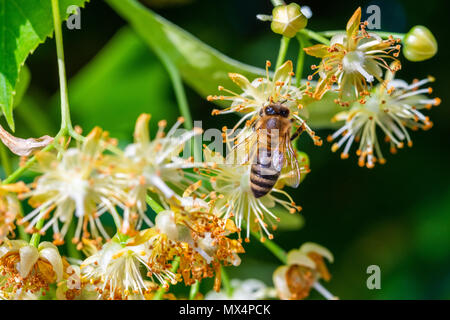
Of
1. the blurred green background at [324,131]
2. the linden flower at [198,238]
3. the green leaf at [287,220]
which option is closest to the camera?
the linden flower at [198,238]

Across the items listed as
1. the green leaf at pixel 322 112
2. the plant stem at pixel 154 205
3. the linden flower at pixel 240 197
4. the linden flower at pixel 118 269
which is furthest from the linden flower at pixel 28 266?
the green leaf at pixel 322 112

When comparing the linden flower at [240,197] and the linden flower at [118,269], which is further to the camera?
the linden flower at [240,197]

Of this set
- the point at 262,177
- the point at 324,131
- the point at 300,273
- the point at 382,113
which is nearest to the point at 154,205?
the point at 262,177

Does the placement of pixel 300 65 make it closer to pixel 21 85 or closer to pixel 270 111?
pixel 270 111

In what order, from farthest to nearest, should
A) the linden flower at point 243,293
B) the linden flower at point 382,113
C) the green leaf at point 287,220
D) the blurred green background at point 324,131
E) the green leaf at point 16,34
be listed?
the blurred green background at point 324,131, the green leaf at point 287,220, the linden flower at point 243,293, the linden flower at point 382,113, the green leaf at point 16,34

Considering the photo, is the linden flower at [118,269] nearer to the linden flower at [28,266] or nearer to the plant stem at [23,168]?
the linden flower at [28,266]
